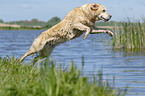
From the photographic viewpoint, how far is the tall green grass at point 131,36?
20.4 meters

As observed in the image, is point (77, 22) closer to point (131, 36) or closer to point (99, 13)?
point (99, 13)

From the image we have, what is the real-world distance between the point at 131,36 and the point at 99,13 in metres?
11.5

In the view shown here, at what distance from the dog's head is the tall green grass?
11.0 metres

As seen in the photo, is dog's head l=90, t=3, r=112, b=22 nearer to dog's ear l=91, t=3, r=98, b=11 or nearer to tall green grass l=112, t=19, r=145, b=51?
dog's ear l=91, t=3, r=98, b=11

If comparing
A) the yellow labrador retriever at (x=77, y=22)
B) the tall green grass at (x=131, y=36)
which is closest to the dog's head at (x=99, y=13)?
the yellow labrador retriever at (x=77, y=22)

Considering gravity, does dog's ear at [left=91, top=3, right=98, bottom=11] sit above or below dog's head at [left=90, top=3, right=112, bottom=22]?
above

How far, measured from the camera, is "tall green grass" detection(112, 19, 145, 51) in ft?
66.8

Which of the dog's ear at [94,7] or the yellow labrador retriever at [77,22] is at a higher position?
the dog's ear at [94,7]

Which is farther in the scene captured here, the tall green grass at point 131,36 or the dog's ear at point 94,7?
the tall green grass at point 131,36

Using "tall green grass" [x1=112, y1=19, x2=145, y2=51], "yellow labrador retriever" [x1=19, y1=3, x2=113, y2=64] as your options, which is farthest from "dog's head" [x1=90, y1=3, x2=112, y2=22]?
"tall green grass" [x1=112, y1=19, x2=145, y2=51]

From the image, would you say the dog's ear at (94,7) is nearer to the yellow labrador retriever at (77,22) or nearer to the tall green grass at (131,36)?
the yellow labrador retriever at (77,22)

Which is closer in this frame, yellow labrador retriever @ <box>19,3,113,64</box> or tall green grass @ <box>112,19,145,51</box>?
yellow labrador retriever @ <box>19,3,113,64</box>

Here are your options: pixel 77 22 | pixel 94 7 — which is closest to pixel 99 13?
pixel 94 7

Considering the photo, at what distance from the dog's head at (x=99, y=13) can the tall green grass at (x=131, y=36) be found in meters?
11.0
